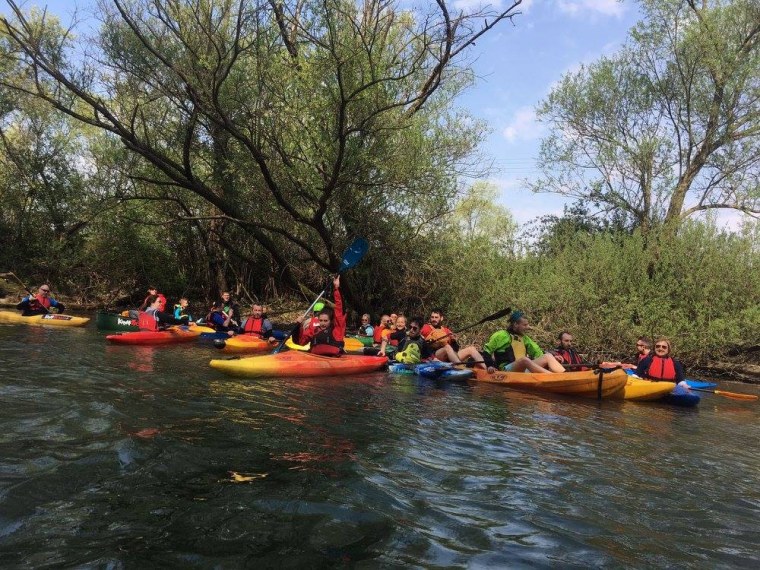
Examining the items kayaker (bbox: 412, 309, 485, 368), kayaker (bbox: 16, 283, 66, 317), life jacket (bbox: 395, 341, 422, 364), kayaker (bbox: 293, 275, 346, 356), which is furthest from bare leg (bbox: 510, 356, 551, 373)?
kayaker (bbox: 16, 283, 66, 317)

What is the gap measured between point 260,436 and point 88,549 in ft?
6.66

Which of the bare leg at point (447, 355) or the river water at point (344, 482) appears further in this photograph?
the bare leg at point (447, 355)

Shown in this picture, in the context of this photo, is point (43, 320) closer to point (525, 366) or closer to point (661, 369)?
point (525, 366)

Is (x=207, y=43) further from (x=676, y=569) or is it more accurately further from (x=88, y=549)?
(x=676, y=569)

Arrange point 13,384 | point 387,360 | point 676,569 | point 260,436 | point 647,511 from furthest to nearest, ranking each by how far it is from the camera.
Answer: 1. point 387,360
2. point 13,384
3. point 260,436
4. point 647,511
5. point 676,569

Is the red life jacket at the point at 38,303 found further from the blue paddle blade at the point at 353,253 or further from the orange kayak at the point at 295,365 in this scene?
the orange kayak at the point at 295,365

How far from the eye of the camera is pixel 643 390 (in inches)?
307

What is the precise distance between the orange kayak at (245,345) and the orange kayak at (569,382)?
14.8 feet

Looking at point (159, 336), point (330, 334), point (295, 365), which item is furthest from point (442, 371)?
point (159, 336)

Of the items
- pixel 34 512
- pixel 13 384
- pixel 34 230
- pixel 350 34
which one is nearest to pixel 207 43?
pixel 350 34

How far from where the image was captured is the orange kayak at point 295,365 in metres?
7.29

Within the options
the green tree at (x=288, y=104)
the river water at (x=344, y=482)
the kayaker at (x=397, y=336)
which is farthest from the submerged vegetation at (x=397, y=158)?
the river water at (x=344, y=482)

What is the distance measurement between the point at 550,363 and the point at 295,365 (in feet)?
12.3

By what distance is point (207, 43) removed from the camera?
10852 millimetres
